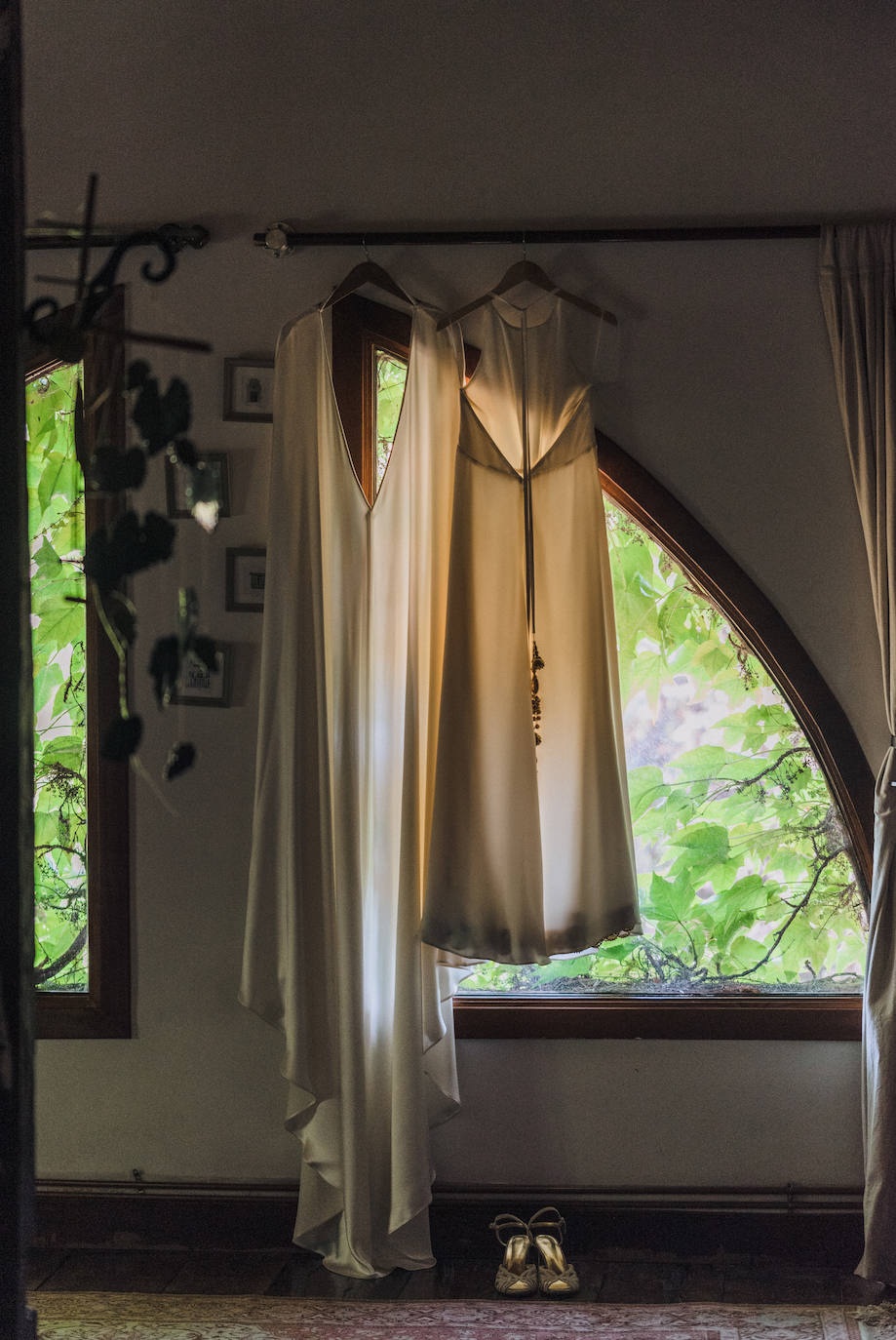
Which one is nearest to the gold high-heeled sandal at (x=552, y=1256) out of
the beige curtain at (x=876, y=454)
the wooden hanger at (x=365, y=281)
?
the beige curtain at (x=876, y=454)

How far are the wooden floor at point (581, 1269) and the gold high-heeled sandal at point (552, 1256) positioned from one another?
0.04 metres

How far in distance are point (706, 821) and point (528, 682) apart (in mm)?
612

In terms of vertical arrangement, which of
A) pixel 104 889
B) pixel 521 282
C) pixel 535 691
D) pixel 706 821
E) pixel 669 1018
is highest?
pixel 521 282

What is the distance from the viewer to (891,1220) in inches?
92.3

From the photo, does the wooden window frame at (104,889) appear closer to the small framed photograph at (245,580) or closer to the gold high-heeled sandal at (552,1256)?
the small framed photograph at (245,580)

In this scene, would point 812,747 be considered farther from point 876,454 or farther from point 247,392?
point 247,392

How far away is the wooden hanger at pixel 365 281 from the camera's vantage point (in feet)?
8.21

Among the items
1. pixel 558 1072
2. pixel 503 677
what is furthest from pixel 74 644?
pixel 558 1072

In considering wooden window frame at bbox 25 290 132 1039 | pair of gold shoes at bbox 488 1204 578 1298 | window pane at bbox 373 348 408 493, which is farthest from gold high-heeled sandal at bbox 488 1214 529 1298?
window pane at bbox 373 348 408 493

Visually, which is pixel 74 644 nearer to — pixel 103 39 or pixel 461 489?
pixel 461 489

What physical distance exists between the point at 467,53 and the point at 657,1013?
7.70ft

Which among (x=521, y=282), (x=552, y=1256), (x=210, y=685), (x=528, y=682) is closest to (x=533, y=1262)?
(x=552, y=1256)

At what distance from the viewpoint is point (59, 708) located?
A: 274cm

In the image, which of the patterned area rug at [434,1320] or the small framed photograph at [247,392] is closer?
the patterned area rug at [434,1320]
